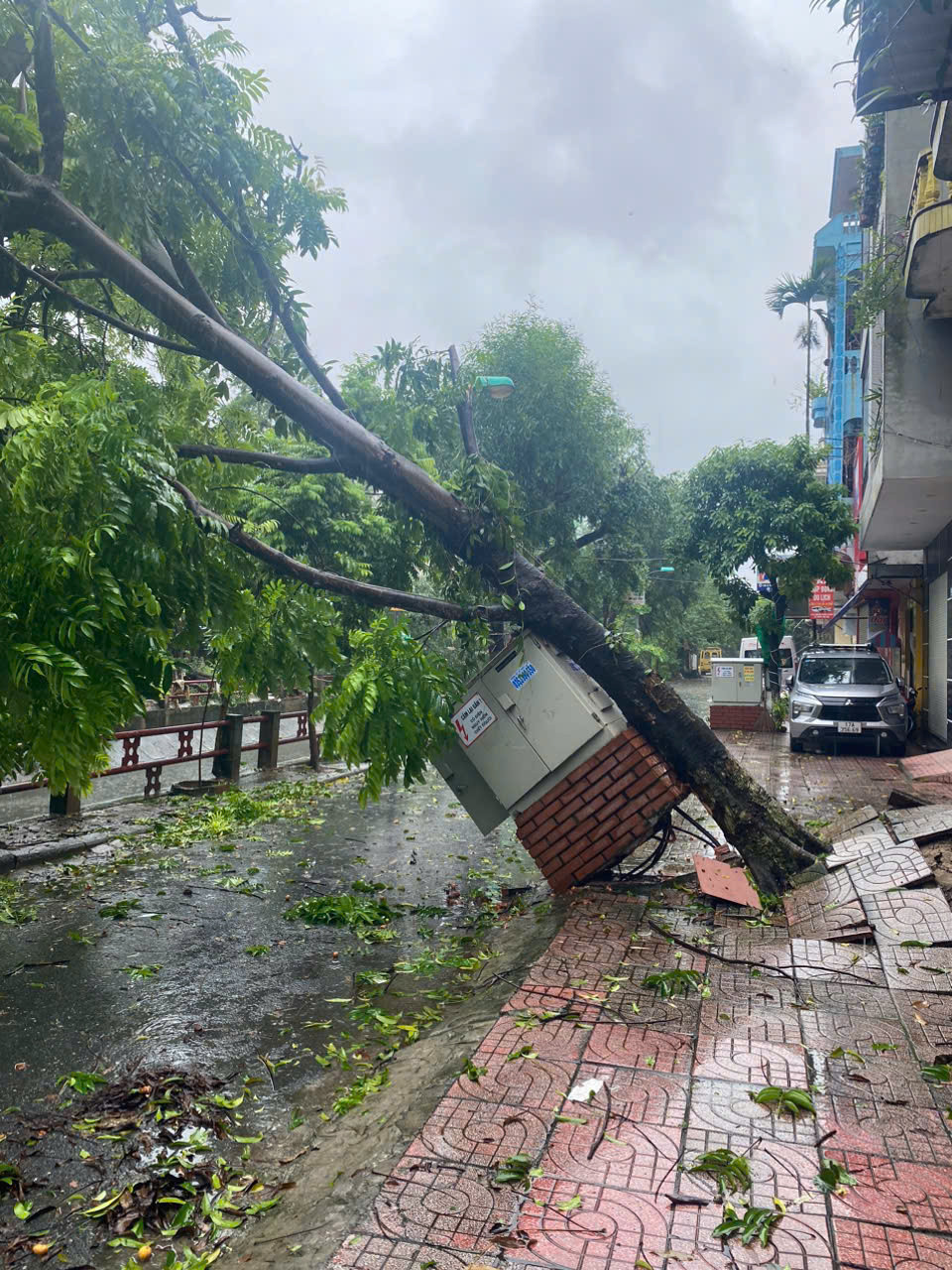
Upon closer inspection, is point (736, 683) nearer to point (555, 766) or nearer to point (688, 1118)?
point (555, 766)

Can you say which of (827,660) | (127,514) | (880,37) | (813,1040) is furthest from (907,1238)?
(827,660)

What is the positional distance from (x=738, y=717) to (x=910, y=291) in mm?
12947

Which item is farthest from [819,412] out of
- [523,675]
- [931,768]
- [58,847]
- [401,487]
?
[58,847]

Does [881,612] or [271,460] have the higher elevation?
[881,612]

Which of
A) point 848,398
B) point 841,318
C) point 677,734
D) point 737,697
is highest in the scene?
point 841,318

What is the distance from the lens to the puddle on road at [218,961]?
179 inches

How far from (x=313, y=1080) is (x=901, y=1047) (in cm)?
271

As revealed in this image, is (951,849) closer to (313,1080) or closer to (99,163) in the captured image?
(313,1080)

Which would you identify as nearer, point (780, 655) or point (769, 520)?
point (769, 520)

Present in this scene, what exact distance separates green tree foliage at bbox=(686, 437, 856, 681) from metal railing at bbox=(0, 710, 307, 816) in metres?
13.0

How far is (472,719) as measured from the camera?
23.0 ft

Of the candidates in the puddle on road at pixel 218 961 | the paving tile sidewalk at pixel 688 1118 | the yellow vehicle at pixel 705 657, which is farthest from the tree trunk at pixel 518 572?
the yellow vehicle at pixel 705 657

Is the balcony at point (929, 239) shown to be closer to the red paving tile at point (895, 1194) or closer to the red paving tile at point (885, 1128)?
the red paving tile at point (885, 1128)

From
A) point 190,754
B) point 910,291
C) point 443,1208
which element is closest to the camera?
point 443,1208
